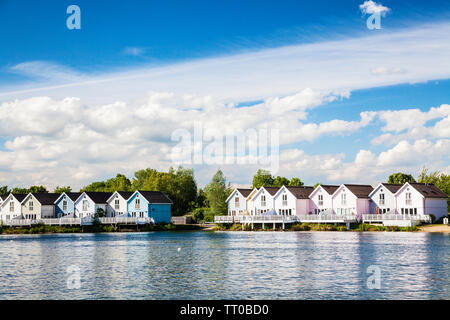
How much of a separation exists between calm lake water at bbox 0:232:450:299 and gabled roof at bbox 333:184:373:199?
120 feet

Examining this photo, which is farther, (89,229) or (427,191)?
(89,229)

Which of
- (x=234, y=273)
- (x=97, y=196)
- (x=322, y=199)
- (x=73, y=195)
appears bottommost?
(x=234, y=273)

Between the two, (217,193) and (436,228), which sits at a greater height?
(217,193)

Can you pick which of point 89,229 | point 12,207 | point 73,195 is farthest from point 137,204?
point 12,207

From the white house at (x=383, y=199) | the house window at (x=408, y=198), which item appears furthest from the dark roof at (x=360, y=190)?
the house window at (x=408, y=198)

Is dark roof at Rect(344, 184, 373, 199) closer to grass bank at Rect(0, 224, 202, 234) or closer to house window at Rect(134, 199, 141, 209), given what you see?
grass bank at Rect(0, 224, 202, 234)

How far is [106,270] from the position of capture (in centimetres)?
3700

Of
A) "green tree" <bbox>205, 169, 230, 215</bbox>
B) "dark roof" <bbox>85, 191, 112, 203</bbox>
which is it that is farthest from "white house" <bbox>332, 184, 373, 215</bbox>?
"dark roof" <bbox>85, 191, 112, 203</bbox>

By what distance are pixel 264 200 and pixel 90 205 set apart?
35.6m

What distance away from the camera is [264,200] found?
333ft

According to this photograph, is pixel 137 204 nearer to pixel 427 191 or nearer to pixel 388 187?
pixel 388 187

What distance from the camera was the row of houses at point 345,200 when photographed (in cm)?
8312

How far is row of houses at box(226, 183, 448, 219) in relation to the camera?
8312 cm
